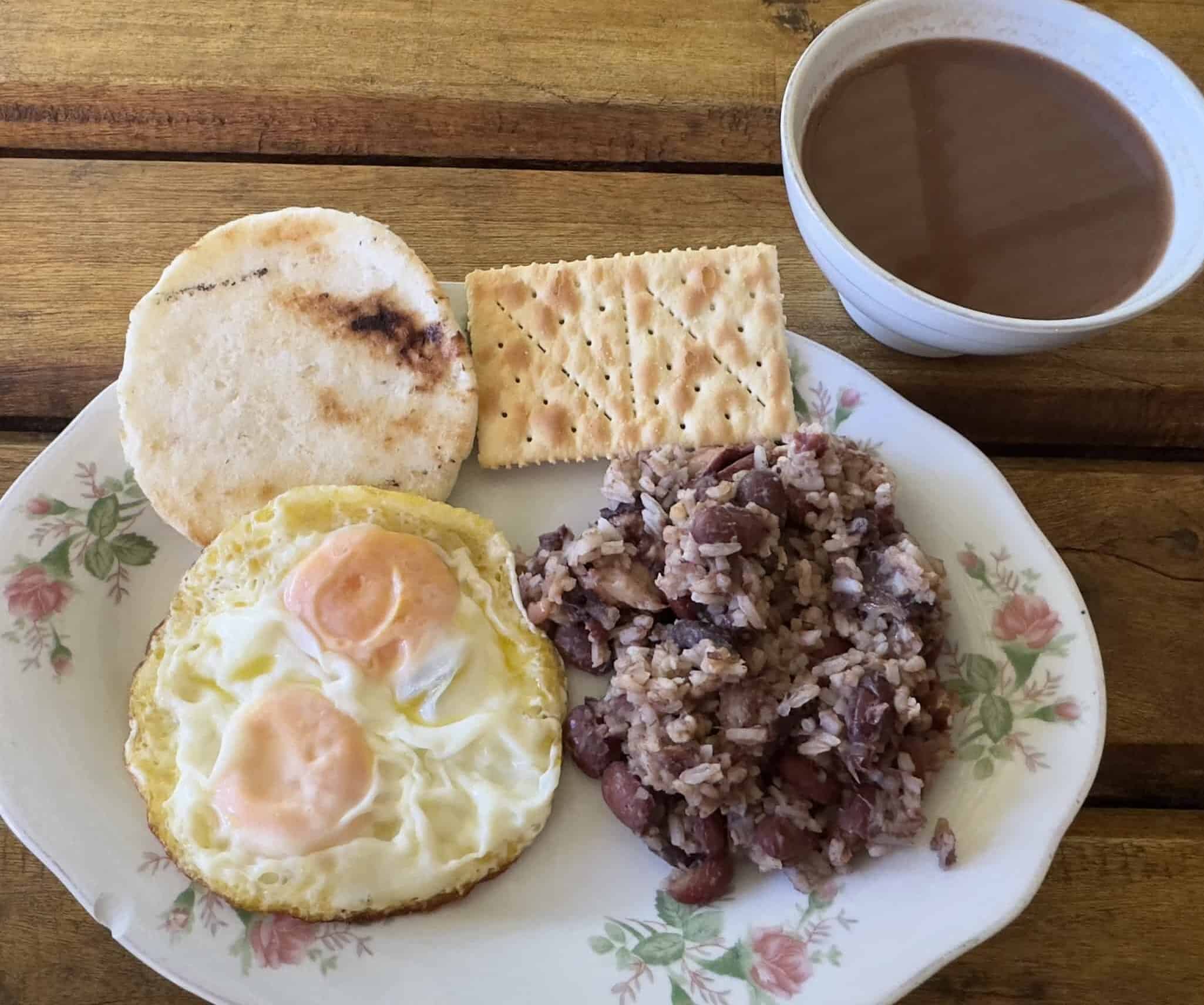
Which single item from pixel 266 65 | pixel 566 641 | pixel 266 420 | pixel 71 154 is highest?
pixel 266 65

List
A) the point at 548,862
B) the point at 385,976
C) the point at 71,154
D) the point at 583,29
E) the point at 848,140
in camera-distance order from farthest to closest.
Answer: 1. the point at 583,29
2. the point at 71,154
3. the point at 848,140
4. the point at 548,862
5. the point at 385,976

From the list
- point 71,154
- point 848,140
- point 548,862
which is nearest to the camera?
point 548,862

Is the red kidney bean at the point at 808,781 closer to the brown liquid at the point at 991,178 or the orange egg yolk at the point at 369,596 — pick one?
the orange egg yolk at the point at 369,596

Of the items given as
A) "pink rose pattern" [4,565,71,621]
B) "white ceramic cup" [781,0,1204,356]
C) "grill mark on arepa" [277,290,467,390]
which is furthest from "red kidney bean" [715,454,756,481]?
"pink rose pattern" [4,565,71,621]

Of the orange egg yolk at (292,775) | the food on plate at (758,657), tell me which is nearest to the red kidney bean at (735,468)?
the food on plate at (758,657)

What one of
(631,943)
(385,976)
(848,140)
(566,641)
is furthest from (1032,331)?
(385,976)

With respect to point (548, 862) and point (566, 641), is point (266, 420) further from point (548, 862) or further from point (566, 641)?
point (548, 862)

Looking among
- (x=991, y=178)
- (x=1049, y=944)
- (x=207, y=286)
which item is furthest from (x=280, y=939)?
(x=991, y=178)

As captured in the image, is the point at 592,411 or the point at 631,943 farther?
the point at 592,411
